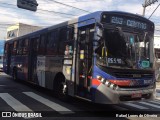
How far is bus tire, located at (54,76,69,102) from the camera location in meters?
11.8

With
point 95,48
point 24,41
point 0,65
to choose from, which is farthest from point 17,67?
point 0,65

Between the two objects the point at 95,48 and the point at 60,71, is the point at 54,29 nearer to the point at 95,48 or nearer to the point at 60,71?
the point at 60,71

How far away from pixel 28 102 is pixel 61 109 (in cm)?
184

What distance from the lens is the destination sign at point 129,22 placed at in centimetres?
985

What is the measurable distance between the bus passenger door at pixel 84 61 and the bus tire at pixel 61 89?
49.4 inches

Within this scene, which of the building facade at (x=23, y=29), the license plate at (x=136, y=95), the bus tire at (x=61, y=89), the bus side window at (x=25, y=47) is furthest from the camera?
the building facade at (x=23, y=29)

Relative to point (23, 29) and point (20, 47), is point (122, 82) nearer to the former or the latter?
point (20, 47)

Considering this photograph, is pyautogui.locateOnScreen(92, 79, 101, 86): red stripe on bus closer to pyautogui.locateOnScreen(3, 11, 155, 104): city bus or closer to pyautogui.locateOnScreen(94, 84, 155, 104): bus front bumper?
pyautogui.locateOnScreen(3, 11, 155, 104): city bus

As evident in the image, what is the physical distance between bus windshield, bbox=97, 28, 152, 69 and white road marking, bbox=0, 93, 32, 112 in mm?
3222

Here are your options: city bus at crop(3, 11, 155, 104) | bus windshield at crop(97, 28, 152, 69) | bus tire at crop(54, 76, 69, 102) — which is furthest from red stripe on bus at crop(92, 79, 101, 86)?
bus tire at crop(54, 76, 69, 102)

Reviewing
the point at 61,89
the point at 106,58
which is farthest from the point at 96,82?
the point at 61,89

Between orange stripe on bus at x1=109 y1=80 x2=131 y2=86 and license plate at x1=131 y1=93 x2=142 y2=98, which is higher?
orange stripe on bus at x1=109 y1=80 x2=131 y2=86

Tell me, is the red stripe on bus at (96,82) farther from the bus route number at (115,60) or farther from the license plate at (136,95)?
the license plate at (136,95)

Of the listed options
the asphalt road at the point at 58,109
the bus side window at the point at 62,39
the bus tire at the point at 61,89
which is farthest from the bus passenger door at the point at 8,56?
the bus side window at the point at 62,39
